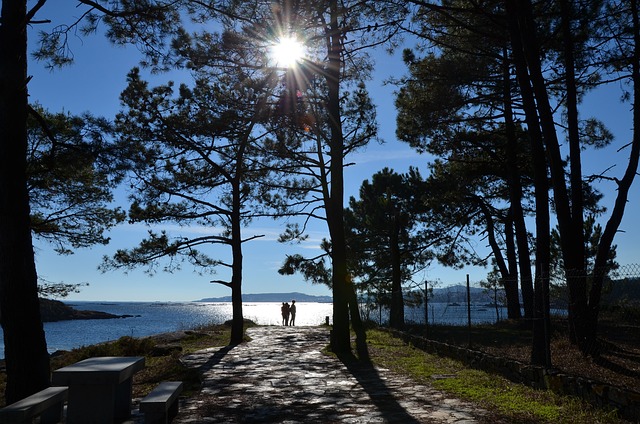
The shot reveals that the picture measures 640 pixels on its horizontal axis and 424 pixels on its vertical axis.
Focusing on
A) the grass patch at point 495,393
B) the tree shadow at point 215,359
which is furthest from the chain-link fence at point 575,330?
the tree shadow at point 215,359

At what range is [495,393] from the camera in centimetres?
712

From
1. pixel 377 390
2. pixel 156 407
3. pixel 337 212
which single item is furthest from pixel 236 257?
pixel 156 407

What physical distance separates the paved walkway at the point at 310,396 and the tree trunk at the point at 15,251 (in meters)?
2.15

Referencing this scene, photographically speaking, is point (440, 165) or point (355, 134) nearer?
point (355, 134)

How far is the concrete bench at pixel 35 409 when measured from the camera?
396 centimetres

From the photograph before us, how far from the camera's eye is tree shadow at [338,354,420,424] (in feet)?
19.6

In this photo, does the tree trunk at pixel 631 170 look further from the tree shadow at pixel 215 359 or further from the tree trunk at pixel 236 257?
the tree trunk at pixel 236 257

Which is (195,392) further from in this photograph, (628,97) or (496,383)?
(628,97)

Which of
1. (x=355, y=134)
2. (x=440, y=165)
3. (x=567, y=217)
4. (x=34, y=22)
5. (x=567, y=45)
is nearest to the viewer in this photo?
(x=34, y=22)

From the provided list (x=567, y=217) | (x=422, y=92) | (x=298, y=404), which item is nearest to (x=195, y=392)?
(x=298, y=404)

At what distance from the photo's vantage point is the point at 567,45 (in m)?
11.4

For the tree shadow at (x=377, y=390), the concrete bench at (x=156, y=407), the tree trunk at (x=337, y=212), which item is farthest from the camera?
the tree trunk at (x=337, y=212)

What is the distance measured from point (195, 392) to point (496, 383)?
174 inches

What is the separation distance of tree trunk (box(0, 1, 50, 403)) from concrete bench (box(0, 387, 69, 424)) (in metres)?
1.61
